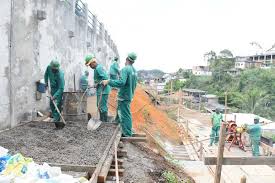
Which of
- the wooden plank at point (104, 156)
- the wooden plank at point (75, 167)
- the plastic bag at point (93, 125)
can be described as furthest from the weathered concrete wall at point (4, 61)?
the wooden plank at point (75, 167)

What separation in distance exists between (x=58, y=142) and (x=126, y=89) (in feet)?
7.06

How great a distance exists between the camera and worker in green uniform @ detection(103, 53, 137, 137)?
7.23 metres

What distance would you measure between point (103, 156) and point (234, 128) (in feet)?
44.8

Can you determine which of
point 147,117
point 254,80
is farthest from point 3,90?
point 254,80

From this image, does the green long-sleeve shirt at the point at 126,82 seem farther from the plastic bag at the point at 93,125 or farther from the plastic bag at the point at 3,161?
the plastic bag at the point at 3,161

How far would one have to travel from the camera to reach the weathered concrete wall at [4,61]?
6859 mm

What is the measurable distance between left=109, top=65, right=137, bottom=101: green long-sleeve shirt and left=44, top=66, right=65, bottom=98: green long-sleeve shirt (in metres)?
1.41

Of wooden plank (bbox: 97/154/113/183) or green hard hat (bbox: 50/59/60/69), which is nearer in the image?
wooden plank (bbox: 97/154/113/183)

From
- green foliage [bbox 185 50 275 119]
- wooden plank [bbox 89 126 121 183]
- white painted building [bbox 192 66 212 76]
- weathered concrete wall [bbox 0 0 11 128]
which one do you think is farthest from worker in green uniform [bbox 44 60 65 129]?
white painted building [bbox 192 66 212 76]

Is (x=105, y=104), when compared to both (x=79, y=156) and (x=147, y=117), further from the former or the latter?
(x=147, y=117)

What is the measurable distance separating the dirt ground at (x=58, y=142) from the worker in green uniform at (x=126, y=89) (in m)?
0.30

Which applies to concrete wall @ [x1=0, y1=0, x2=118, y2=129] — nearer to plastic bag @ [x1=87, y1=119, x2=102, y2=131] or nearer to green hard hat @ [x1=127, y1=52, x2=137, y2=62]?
plastic bag @ [x1=87, y1=119, x2=102, y2=131]

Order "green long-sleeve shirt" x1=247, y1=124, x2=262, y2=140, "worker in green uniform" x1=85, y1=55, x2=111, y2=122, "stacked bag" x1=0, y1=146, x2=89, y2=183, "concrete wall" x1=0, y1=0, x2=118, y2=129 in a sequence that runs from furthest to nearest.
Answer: "green long-sleeve shirt" x1=247, y1=124, x2=262, y2=140 < "worker in green uniform" x1=85, y1=55, x2=111, y2=122 < "concrete wall" x1=0, y1=0, x2=118, y2=129 < "stacked bag" x1=0, y1=146, x2=89, y2=183

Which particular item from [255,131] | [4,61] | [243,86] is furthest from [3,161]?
[243,86]
